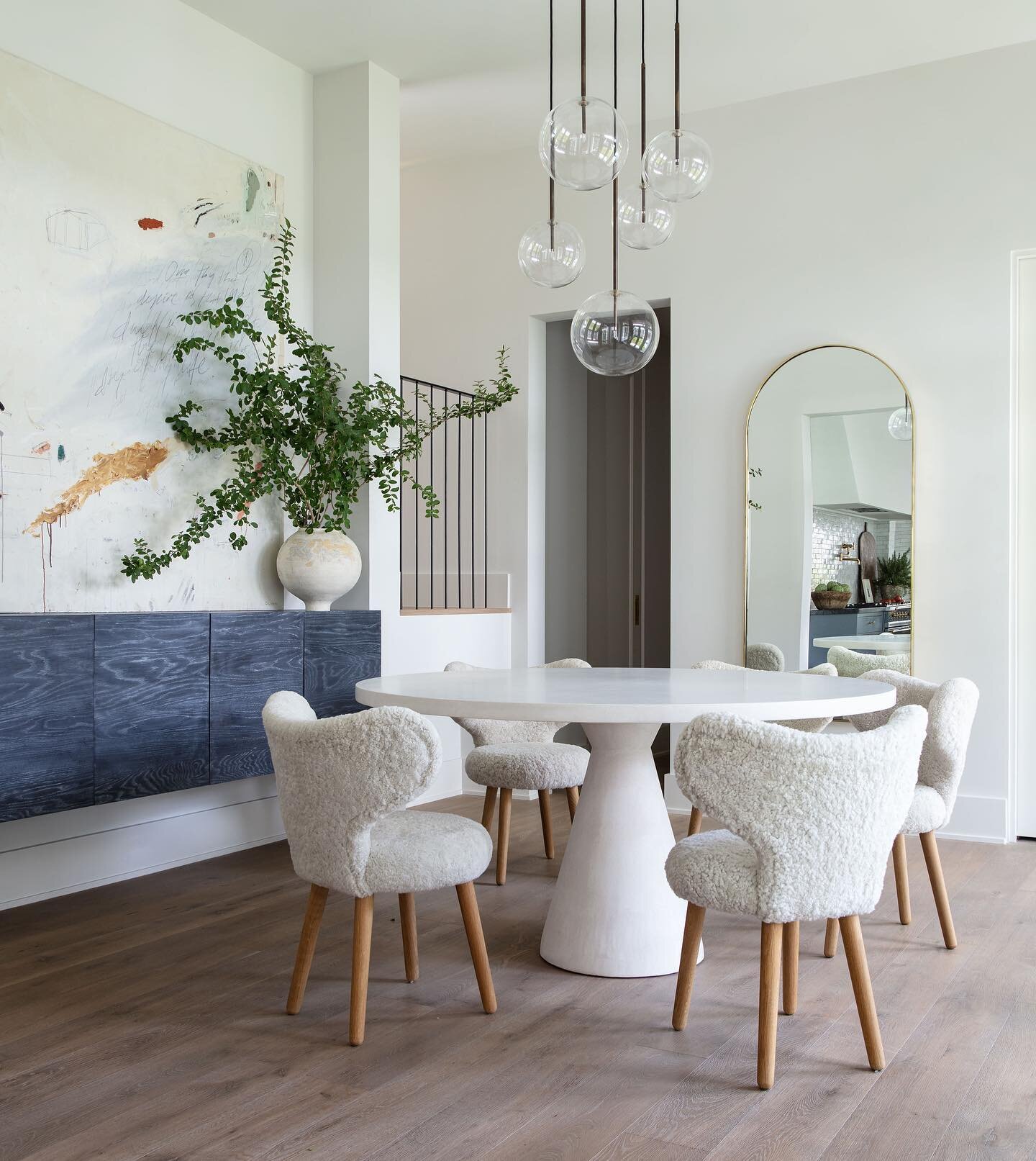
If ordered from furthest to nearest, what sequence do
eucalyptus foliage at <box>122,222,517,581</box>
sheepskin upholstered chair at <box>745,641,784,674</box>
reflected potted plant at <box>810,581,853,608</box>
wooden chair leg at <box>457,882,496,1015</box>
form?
sheepskin upholstered chair at <box>745,641,784,674</box> < reflected potted plant at <box>810,581,853,608</box> < eucalyptus foliage at <box>122,222,517,581</box> < wooden chair leg at <box>457,882,496,1015</box>

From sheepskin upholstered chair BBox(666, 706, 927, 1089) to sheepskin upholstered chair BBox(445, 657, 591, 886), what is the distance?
1.14 m

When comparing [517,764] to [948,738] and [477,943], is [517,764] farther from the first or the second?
[948,738]

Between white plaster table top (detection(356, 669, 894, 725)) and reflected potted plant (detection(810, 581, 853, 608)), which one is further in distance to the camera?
reflected potted plant (detection(810, 581, 853, 608))

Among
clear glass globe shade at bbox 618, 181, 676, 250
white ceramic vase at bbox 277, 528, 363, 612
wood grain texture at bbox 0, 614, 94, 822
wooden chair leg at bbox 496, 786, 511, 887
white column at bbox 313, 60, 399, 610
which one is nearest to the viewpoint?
wood grain texture at bbox 0, 614, 94, 822

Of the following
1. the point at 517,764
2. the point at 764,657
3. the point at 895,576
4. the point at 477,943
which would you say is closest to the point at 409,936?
the point at 477,943

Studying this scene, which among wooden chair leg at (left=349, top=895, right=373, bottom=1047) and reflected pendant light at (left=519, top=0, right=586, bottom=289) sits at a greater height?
reflected pendant light at (left=519, top=0, right=586, bottom=289)

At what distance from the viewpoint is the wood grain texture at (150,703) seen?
10.1 ft

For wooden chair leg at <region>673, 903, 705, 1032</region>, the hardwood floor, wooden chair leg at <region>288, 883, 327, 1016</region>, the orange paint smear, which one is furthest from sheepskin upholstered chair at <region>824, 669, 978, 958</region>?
the orange paint smear

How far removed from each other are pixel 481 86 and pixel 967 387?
2.41 m

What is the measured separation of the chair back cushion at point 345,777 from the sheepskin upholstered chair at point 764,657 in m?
2.86

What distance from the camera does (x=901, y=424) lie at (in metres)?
4.46

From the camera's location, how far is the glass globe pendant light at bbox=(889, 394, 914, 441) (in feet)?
14.6

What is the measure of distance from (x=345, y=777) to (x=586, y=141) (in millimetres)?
1525

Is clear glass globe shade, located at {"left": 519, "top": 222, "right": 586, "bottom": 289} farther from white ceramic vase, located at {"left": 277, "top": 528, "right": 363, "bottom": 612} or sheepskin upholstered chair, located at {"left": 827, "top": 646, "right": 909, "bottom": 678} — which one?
sheepskin upholstered chair, located at {"left": 827, "top": 646, "right": 909, "bottom": 678}
